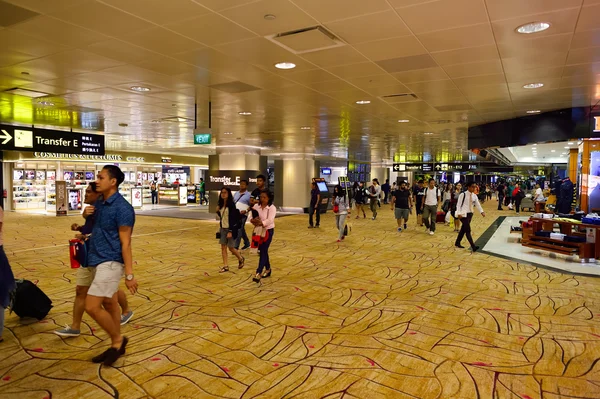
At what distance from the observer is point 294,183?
21.7 meters

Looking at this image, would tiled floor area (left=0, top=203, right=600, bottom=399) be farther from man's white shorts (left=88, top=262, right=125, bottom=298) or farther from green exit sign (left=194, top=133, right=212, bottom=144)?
green exit sign (left=194, top=133, right=212, bottom=144)

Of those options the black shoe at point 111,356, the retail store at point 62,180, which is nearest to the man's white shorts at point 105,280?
the black shoe at point 111,356

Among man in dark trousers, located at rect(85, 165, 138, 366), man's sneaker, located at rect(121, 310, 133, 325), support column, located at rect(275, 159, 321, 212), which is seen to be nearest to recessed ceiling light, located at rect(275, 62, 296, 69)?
man in dark trousers, located at rect(85, 165, 138, 366)

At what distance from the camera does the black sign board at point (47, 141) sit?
8859 mm

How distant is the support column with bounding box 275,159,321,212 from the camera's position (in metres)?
21.5

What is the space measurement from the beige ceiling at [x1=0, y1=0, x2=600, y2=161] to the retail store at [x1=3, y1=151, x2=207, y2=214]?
11144mm

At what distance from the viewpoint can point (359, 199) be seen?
1752 centimetres

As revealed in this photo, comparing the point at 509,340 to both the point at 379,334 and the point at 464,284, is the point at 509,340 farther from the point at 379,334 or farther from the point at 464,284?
the point at 464,284

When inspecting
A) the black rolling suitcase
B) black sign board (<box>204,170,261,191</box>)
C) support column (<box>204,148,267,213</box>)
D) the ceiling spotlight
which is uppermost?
the ceiling spotlight

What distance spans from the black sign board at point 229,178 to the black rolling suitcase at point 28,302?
12.1 meters

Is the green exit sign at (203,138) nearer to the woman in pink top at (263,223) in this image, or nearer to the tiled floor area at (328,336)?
the tiled floor area at (328,336)

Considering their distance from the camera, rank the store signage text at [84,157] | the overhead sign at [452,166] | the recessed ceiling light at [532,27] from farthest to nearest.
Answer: the overhead sign at [452,166] → the store signage text at [84,157] → the recessed ceiling light at [532,27]

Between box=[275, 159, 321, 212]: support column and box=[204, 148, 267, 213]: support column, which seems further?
box=[275, 159, 321, 212]: support column

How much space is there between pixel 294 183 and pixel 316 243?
11.4 m
